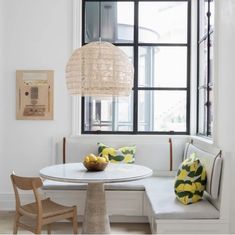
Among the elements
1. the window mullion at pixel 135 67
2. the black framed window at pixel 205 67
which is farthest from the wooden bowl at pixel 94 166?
the window mullion at pixel 135 67

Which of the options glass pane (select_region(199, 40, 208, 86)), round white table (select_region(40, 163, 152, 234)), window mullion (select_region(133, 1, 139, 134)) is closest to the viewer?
round white table (select_region(40, 163, 152, 234))

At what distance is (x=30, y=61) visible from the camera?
4.55 meters

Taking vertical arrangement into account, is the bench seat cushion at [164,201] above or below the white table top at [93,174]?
below

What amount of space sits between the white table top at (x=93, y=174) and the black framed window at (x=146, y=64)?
4.69 ft

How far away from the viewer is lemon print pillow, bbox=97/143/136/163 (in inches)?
165

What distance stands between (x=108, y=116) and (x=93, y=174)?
1845mm

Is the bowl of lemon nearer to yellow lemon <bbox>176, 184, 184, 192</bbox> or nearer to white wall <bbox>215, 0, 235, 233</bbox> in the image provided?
yellow lemon <bbox>176, 184, 184, 192</bbox>

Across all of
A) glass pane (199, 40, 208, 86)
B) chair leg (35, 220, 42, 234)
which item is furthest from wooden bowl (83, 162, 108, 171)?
glass pane (199, 40, 208, 86)

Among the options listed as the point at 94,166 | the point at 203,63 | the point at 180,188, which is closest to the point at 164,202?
the point at 180,188

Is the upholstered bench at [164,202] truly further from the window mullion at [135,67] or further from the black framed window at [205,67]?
the window mullion at [135,67]

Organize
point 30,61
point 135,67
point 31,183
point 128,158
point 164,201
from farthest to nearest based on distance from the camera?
point 135,67, point 30,61, point 128,158, point 164,201, point 31,183

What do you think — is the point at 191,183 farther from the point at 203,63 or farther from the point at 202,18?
the point at 202,18

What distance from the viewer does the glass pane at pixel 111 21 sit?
15.6 ft

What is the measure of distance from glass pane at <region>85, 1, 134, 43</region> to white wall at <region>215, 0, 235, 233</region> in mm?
1707
